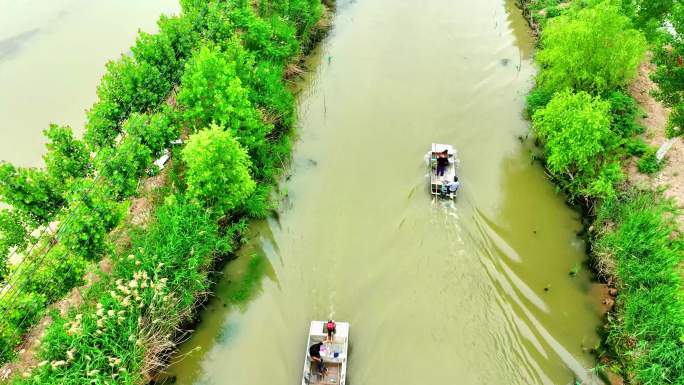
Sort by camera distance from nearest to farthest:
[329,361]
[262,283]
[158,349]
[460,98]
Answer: [158,349]
[329,361]
[262,283]
[460,98]

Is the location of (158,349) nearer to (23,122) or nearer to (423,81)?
(23,122)

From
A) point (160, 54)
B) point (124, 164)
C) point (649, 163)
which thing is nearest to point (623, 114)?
point (649, 163)

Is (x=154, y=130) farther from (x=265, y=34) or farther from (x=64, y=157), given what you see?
(x=265, y=34)

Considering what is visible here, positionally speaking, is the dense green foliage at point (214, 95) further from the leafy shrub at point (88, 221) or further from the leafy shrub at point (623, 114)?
the leafy shrub at point (623, 114)

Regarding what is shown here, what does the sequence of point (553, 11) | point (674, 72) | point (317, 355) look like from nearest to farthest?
1. point (317, 355)
2. point (674, 72)
3. point (553, 11)

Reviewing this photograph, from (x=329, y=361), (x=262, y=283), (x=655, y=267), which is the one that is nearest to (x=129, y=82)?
(x=262, y=283)

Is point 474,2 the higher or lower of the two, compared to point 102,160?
lower

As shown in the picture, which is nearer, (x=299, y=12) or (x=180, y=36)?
(x=180, y=36)
